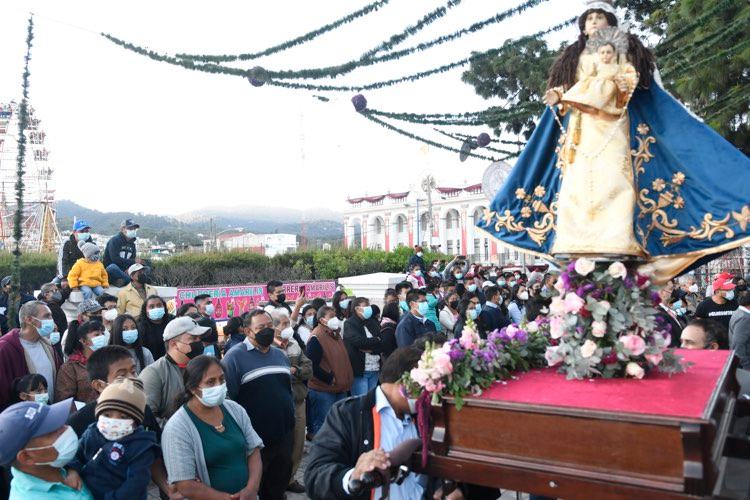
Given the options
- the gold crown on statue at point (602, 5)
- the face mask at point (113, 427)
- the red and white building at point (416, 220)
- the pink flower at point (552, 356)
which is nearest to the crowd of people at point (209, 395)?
the face mask at point (113, 427)

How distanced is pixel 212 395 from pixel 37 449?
99cm

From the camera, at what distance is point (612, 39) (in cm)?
353

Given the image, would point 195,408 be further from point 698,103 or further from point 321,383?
point 698,103

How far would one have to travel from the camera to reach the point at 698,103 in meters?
12.0

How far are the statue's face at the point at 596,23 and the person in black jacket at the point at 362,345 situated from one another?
16.0ft

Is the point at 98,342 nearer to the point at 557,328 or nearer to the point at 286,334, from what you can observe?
the point at 286,334

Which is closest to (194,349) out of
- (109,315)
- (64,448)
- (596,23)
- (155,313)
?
(64,448)

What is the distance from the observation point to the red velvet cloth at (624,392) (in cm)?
213

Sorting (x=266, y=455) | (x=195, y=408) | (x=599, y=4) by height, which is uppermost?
(x=599, y=4)

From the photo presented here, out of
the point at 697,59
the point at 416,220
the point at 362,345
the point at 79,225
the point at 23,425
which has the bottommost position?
the point at 362,345

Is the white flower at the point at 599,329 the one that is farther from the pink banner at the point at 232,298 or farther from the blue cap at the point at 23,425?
the pink banner at the point at 232,298

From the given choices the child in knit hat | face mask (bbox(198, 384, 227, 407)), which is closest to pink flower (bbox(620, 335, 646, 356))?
face mask (bbox(198, 384, 227, 407))

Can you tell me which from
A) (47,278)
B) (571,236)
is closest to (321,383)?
(571,236)

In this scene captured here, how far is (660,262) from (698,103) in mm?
9949
